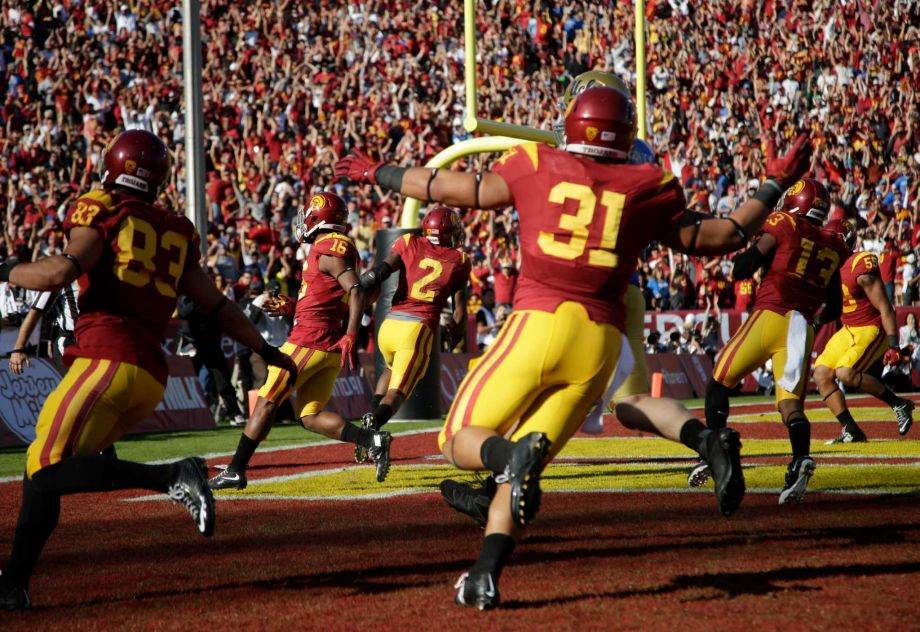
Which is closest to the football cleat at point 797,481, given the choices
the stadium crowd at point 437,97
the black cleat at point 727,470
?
the black cleat at point 727,470

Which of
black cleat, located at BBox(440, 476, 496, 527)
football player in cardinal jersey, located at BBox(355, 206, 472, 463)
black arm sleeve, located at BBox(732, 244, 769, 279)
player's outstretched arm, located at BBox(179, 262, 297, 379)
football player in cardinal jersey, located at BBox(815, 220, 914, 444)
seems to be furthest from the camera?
football player in cardinal jersey, located at BBox(815, 220, 914, 444)

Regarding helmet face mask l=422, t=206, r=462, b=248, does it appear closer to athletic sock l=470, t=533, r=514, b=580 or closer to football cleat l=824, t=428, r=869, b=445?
football cleat l=824, t=428, r=869, b=445

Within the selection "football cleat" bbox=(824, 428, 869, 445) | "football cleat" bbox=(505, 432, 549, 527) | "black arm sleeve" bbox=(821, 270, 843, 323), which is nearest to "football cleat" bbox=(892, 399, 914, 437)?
"football cleat" bbox=(824, 428, 869, 445)

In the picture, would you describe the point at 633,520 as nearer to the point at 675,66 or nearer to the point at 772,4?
the point at 675,66

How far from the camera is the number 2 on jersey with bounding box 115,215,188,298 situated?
448cm

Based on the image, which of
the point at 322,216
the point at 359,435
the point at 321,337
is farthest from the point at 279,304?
the point at 359,435

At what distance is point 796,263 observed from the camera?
7.68 meters

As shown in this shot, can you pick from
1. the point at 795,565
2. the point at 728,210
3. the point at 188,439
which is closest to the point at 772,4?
the point at 728,210

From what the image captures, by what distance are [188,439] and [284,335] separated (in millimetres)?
2947

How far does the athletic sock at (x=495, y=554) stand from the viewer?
409cm

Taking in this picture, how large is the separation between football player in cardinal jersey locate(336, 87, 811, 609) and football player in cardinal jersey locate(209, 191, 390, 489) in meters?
3.58

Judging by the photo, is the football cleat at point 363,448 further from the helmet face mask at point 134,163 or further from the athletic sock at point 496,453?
the athletic sock at point 496,453

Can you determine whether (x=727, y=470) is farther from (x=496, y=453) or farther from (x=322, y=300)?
(x=322, y=300)

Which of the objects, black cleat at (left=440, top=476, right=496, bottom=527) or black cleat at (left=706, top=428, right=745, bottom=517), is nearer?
black cleat at (left=706, top=428, right=745, bottom=517)
